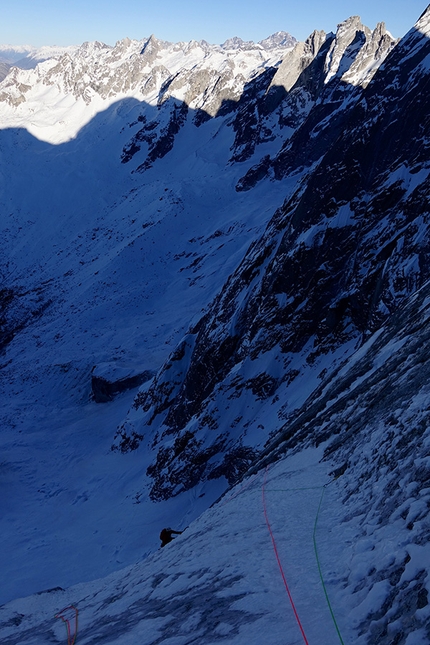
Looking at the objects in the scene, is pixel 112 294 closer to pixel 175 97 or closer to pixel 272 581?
pixel 272 581

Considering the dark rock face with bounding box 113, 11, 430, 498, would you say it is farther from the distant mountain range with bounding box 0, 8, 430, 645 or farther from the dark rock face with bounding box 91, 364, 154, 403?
the dark rock face with bounding box 91, 364, 154, 403

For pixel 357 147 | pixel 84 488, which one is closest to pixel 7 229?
pixel 84 488

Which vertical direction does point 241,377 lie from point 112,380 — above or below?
below

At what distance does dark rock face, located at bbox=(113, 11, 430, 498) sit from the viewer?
19.4 m

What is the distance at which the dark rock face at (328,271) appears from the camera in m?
19.4

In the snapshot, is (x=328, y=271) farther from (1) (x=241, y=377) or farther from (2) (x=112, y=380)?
(2) (x=112, y=380)

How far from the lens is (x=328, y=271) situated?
856 inches

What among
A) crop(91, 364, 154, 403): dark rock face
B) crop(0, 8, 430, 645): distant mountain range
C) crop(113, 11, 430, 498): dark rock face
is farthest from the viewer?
crop(91, 364, 154, 403): dark rock face

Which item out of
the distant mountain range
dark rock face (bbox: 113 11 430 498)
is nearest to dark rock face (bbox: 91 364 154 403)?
the distant mountain range

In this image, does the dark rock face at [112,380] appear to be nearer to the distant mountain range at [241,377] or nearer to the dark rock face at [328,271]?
the distant mountain range at [241,377]

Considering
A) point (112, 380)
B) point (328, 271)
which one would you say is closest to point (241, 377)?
point (328, 271)

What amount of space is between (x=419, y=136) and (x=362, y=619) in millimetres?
21531

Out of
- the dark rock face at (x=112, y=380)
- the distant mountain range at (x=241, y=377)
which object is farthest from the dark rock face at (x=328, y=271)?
the dark rock face at (x=112, y=380)

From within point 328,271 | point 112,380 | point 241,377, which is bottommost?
point 241,377
